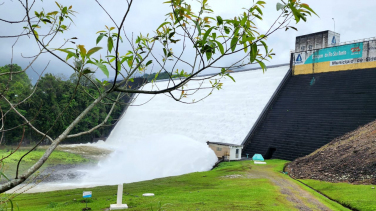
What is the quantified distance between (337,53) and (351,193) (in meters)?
15.8

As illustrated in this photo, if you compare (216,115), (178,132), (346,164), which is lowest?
(346,164)

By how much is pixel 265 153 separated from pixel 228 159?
2.63m

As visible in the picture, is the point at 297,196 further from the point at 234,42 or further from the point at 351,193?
the point at 234,42

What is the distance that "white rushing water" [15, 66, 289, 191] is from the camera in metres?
16.8

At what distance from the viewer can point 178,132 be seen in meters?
24.8

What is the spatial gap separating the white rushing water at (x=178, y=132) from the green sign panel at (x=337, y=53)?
111 inches

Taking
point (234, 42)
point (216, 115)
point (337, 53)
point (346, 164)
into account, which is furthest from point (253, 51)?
point (216, 115)

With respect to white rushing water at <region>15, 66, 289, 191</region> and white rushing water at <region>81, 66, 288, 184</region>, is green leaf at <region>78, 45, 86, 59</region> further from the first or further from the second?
white rushing water at <region>81, 66, 288, 184</region>

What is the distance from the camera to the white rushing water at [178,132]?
1677 cm

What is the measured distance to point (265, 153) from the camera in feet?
61.4

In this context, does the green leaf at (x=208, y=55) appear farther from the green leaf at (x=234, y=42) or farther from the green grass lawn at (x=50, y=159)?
the green grass lawn at (x=50, y=159)

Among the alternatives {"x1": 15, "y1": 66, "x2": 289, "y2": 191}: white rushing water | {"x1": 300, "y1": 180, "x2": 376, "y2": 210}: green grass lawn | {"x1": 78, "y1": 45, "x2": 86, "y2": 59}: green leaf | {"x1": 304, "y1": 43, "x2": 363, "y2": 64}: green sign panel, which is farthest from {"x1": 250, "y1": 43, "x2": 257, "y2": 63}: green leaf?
{"x1": 304, "y1": 43, "x2": 363, "y2": 64}: green sign panel

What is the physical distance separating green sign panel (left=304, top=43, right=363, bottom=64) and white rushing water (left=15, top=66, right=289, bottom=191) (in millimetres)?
2813

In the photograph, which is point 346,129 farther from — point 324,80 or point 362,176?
point 362,176
